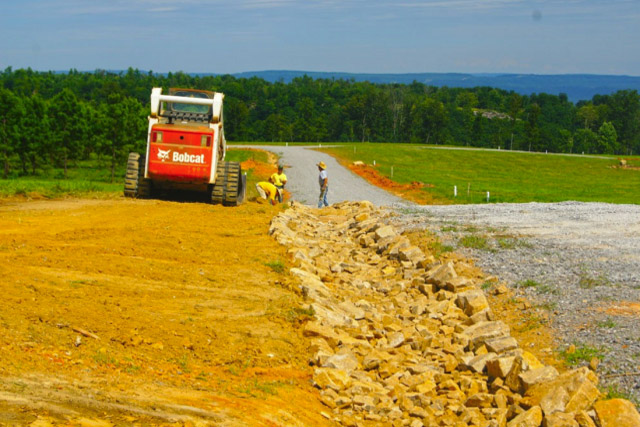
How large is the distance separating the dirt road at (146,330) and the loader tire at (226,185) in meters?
5.21

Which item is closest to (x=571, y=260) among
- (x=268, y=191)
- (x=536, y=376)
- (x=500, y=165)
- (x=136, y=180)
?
(x=536, y=376)

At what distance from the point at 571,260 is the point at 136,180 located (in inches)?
547

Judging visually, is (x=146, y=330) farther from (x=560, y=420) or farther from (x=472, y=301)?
(x=472, y=301)

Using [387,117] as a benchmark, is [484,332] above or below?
below

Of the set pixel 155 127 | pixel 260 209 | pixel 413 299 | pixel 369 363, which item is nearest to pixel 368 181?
pixel 260 209

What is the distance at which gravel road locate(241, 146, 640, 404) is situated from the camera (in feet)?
34.4

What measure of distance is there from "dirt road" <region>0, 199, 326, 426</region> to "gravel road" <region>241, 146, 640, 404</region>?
4.30m

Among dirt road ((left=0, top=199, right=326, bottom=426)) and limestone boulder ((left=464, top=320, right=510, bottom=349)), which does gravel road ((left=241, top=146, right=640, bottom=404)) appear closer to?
limestone boulder ((left=464, top=320, right=510, bottom=349))

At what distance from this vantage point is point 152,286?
12.3m

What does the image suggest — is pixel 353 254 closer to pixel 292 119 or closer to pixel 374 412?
pixel 374 412

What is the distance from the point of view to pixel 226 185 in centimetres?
2275

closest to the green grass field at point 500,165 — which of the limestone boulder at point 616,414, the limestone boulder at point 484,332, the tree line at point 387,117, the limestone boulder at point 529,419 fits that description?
the limestone boulder at point 484,332

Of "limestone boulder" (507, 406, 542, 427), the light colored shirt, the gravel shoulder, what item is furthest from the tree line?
"limestone boulder" (507, 406, 542, 427)

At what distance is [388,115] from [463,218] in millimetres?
141855
